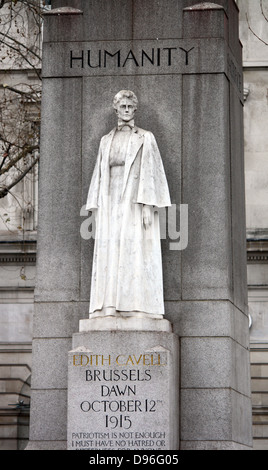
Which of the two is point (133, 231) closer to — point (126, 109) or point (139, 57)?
point (126, 109)

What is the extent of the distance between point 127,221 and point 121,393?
8.03 ft

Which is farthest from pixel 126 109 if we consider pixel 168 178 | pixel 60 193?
pixel 60 193

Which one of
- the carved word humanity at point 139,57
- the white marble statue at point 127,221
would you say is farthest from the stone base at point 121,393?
the carved word humanity at point 139,57

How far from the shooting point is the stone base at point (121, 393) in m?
21.7

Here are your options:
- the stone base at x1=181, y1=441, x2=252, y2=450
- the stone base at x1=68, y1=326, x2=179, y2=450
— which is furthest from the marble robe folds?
the stone base at x1=181, y1=441, x2=252, y2=450

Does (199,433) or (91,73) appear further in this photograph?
(91,73)

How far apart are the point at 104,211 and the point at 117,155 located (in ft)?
2.81

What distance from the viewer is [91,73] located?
79.2 feet

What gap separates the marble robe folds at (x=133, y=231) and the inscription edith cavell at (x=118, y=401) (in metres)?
0.82

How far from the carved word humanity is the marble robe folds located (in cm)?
147

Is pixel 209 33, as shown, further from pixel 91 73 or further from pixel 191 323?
pixel 191 323

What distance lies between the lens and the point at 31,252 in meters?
49.1

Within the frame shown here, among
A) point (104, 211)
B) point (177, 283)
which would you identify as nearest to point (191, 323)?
point (177, 283)

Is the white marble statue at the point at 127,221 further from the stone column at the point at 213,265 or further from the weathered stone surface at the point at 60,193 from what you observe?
the weathered stone surface at the point at 60,193
